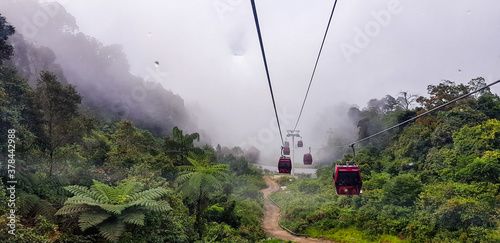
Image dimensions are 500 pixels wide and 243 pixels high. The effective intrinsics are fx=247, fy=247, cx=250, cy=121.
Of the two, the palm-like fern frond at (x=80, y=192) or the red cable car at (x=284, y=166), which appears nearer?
the palm-like fern frond at (x=80, y=192)

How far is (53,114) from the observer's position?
8.86m

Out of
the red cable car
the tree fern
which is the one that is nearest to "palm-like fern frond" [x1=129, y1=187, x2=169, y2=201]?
the tree fern

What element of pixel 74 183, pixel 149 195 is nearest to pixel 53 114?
pixel 74 183

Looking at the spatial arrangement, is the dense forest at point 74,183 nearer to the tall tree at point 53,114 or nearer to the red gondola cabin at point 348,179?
the tall tree at point 53,114

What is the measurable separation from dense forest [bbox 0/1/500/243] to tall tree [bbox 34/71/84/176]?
0.12ft

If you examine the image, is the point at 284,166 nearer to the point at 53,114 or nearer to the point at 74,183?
the point at 74,183

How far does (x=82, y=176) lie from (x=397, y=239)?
51.8 feet

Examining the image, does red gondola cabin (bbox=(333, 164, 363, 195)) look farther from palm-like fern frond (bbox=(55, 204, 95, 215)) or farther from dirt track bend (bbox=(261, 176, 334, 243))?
dirt track bend (bbox=(261, 176, 334, 243))

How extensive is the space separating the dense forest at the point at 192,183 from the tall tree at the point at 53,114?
4 cm

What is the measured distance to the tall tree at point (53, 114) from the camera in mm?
8611

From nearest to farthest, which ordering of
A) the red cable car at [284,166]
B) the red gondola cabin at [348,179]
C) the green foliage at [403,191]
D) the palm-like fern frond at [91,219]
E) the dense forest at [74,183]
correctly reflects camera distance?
the palm-like fern frond at [91,219] → the dense forest at [74,183] → the red gondola cabin at [348,179] → the red cable car at [284,166] → the green foliage at [403,191]

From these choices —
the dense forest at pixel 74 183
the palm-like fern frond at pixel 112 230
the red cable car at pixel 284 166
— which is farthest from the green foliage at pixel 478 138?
the palm-like fern frond at pixel 112 230

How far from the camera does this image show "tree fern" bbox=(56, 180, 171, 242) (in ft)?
16.6

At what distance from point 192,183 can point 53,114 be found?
5.55m
